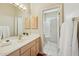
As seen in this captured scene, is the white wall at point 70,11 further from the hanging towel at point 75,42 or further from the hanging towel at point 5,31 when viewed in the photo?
the hanging towel at point 5,31

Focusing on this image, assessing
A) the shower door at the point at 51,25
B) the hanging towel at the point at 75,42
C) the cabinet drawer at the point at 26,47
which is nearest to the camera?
the cabinet drawer at the point at 26,47

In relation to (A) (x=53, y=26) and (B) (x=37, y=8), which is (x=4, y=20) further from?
(A) (x=53, y=26)

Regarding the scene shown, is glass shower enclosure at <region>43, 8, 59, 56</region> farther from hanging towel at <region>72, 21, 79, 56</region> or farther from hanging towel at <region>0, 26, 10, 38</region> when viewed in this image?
hanging towel at <region>0, 26, 10, 38</region>

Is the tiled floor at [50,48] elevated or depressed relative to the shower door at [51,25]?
depressed

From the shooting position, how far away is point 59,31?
1.89 m

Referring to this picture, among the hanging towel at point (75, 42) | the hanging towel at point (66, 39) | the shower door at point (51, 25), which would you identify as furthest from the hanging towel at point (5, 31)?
the hanging towel at point (75, 42)

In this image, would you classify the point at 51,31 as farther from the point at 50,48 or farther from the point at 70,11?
the point at 70,11

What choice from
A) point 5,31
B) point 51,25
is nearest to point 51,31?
point 51,25

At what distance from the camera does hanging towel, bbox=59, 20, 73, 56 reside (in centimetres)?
183

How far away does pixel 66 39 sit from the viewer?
1835mm

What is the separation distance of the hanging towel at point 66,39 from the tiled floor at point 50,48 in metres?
0.10

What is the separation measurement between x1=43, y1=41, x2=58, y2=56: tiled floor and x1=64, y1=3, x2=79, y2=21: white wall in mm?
505

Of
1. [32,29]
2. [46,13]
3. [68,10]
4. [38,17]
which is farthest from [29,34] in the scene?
[68,10]

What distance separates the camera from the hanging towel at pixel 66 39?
1.83 m
